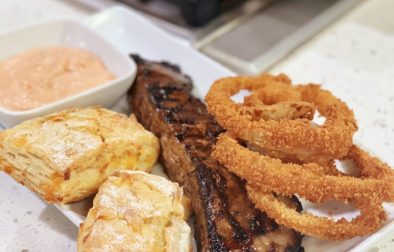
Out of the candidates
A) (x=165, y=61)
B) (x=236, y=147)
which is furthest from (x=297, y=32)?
(x=236, y=147)

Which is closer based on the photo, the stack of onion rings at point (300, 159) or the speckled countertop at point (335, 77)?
the stack of onion rings at point (300, 159)

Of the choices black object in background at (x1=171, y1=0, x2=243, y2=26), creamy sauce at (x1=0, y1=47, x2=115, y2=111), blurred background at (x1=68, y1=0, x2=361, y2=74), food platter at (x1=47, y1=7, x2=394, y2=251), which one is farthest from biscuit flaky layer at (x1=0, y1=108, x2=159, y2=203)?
black object in background at (x1=171, y1=0, x2=243, y2=26)

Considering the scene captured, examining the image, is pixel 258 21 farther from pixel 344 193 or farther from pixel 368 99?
pixel 344 193

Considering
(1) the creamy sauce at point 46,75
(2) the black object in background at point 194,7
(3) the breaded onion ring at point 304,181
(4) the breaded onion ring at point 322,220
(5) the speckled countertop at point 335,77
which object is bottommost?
(5) the speckled countertop at point 335,77

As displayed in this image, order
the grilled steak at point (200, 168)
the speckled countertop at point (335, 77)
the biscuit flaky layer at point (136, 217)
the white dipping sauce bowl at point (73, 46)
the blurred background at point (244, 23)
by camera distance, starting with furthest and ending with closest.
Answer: the blurred background at point (244, 23) < the white dipping sauce bowl at point (73, 46) < the speckled countertop at point (335, 77) < the grilled steak at point (200, 168) < the biscuit flaky layer at point (136, 217)

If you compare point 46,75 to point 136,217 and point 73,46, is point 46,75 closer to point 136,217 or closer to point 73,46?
point 73,46

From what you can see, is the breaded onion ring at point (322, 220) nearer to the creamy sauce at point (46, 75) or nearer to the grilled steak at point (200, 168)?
the grilled steak at point (200, 168)

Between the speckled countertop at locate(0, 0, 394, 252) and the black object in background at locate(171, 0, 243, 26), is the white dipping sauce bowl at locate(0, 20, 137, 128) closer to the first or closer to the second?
the speckled countertop at locate(0, 0, 394, 252)

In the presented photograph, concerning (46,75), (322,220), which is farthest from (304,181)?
(46,75)

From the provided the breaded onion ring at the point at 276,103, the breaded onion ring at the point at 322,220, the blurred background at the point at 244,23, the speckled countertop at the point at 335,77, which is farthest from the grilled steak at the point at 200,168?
the blurred background at the point at 244,23
